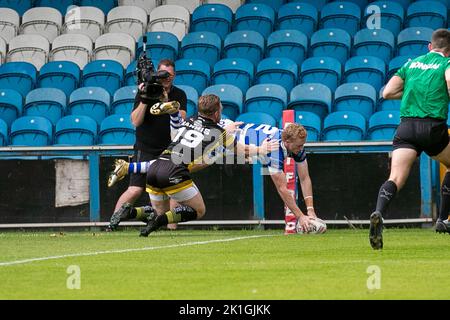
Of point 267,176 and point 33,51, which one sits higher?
point 33,51

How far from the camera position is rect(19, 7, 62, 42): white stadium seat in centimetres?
2048

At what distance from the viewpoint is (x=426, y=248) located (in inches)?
390

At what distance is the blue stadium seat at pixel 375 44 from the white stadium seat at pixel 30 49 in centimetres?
549

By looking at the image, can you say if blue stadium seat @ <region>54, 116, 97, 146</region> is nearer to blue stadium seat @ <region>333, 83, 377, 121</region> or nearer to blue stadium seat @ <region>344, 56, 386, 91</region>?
blue stadium seat @ <region>333, 83, 377, 121</region>

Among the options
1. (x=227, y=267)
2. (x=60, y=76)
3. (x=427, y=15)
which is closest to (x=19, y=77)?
(x=60, y=76)

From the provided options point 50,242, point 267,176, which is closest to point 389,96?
point 50,242

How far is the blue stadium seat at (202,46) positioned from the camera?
19.0m

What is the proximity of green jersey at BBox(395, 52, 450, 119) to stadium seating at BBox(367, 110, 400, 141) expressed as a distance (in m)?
6.15

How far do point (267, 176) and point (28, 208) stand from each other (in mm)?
3174

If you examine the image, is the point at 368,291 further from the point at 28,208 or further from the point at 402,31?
the point at 402,31

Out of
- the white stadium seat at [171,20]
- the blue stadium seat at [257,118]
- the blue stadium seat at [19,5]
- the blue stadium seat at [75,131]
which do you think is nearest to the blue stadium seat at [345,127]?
the blue stadium seat at [257,118]

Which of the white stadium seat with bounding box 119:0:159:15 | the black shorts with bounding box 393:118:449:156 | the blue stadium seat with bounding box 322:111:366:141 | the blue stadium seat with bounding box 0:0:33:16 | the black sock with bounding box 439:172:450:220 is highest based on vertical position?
the blue stadium seat with bounding box 0:0:33:16

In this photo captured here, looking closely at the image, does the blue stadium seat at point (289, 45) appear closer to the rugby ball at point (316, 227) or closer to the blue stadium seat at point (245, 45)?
the blue stadium seat at point (245, 45)

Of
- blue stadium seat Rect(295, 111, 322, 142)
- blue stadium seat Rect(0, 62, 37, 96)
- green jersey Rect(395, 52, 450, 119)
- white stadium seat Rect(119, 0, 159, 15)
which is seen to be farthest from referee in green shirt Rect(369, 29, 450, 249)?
white stadium seat Rect(119, 0, 159, 15)
